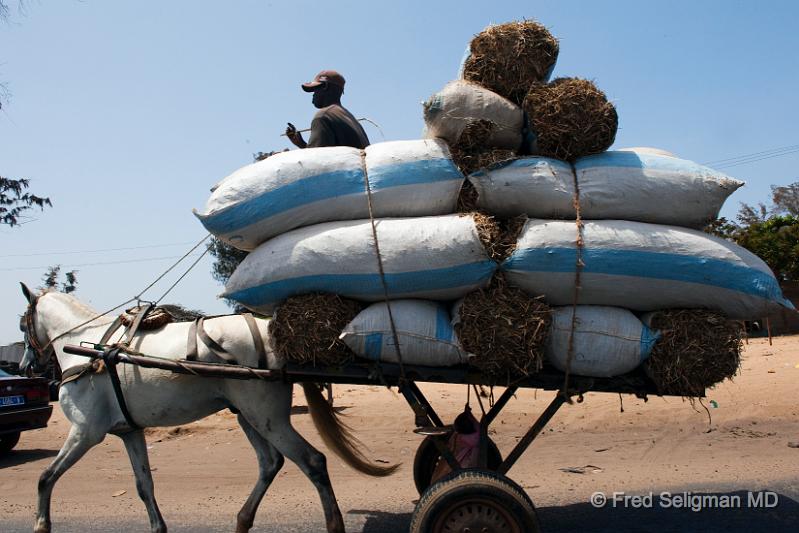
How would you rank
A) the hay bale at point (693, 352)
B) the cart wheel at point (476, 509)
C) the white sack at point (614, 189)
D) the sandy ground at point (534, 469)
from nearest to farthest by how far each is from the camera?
the cart wheel at point (476, 509) → the hay bale at point (693, 352) → the white sack at point (614, 189) → the sandy ground at point (534, 469)

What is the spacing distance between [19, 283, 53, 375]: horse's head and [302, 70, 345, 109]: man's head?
284 cm

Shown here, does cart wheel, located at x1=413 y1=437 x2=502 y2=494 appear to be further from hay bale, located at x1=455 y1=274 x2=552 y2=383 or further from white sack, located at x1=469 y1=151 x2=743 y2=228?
white sack, located at x1=469 y1=151 x2=743 y2=228

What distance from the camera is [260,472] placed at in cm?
496

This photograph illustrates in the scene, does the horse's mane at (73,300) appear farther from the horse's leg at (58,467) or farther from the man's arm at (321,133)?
the man's arm at (321,133)

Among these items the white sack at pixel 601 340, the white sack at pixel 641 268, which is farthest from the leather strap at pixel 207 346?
the white sack at pixel 601 340

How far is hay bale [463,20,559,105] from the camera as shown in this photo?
4391 mm

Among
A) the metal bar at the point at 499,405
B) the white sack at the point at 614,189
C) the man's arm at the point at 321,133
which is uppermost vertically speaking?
the man's arm at the point at 321,133

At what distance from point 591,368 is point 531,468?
3.31 meters

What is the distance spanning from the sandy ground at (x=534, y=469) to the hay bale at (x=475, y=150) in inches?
57.8

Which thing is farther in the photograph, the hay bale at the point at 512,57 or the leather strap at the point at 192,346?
the leather strap at the point at 192,346

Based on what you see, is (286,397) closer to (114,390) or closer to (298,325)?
(298,325)

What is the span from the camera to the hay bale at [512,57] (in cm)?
439

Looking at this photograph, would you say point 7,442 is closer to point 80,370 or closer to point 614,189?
point 80,370

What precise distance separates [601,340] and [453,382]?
0.91 meters
